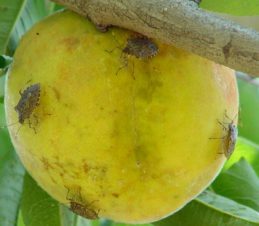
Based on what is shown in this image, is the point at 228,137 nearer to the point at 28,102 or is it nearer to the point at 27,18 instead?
the point at 28,102

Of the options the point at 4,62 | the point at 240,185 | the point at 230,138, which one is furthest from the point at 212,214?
the point at 4,62

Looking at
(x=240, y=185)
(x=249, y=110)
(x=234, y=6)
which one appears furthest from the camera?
(x=249, y=110)

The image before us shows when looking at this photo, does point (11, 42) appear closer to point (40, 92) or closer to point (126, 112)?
point (40, 92)

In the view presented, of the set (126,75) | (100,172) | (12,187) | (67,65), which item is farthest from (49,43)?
(12,187)

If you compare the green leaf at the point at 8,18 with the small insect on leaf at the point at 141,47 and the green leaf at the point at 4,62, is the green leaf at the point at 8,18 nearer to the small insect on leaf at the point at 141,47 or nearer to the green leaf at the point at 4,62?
the green leaf at the point at 4,62

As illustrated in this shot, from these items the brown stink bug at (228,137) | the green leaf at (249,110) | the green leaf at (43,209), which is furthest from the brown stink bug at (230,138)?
the green leaf at (249,110)
